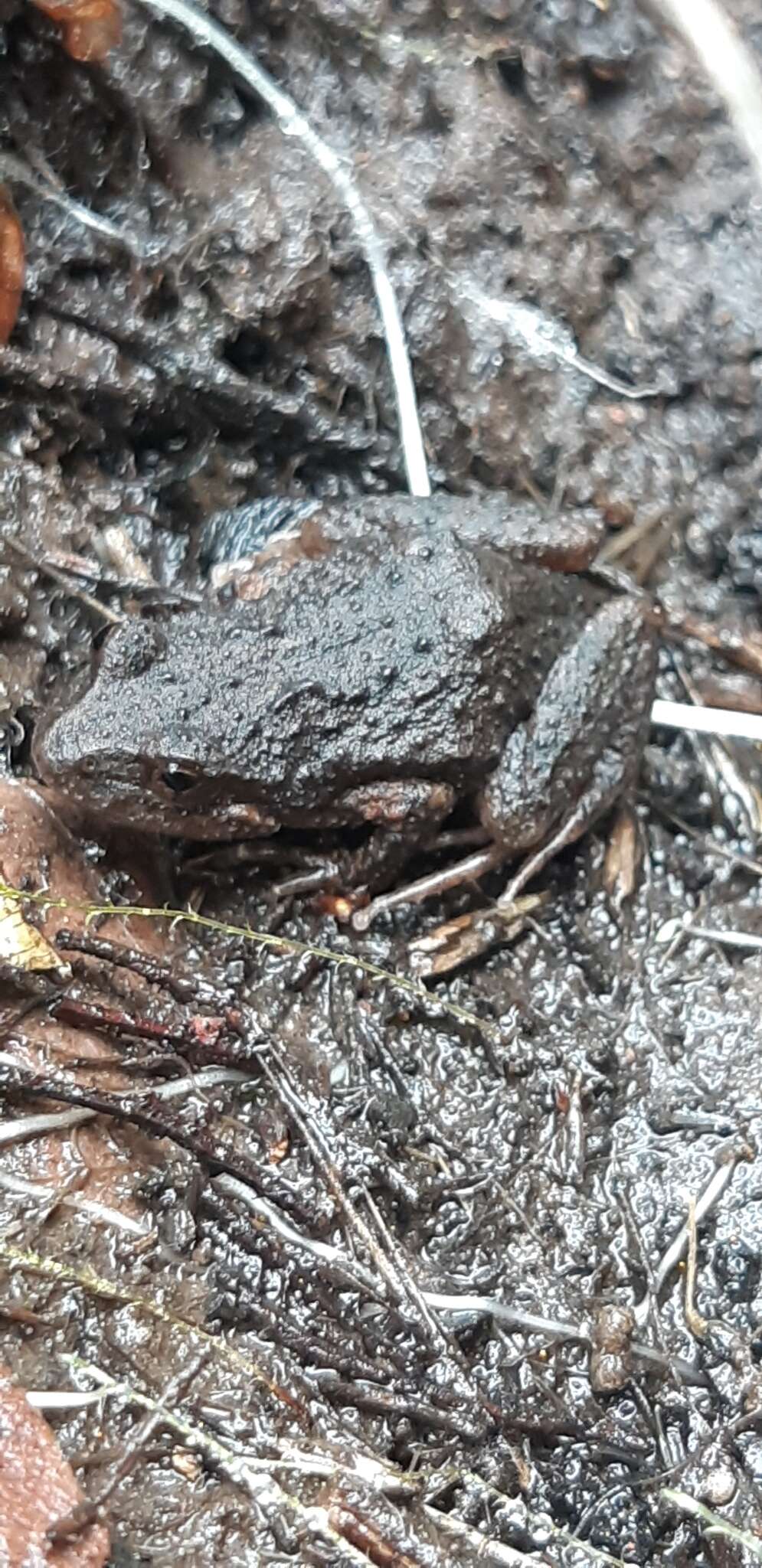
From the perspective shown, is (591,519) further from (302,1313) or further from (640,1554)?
(640,1554)

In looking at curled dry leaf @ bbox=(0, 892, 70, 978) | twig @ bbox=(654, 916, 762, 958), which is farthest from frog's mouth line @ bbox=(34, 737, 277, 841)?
twig @ bbox=(654, 916, 762, 958)

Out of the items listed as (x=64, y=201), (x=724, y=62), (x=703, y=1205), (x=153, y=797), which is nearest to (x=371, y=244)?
(x=64, y=201)

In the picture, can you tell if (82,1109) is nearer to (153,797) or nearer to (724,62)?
(153,797)

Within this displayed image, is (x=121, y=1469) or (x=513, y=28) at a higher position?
(x=513, y=28)

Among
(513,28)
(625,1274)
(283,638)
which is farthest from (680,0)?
(625,1274)

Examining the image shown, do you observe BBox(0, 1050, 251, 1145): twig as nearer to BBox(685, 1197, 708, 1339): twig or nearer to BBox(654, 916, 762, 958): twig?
BBox(685, 1197, 708, 1339): twig
